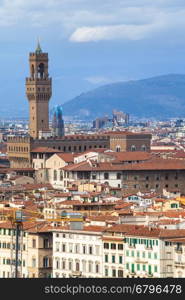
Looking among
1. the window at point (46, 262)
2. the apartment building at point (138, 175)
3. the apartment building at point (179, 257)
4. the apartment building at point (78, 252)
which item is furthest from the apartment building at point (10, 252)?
the apartment building at point (138, 175)

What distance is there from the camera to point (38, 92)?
121875 mm

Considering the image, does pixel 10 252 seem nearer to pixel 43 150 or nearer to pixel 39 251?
pixel 39 251

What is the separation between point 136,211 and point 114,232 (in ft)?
38.4

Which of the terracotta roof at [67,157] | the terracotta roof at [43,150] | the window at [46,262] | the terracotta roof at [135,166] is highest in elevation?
the terracotta roof at [43,150]

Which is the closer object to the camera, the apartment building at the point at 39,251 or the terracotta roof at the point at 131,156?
the apartment building at the point at 39,251

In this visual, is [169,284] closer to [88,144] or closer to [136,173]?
[136,173]

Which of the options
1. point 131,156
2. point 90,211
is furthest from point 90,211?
point 131,156

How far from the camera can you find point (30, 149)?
362 feet

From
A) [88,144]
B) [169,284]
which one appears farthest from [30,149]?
[169,284]

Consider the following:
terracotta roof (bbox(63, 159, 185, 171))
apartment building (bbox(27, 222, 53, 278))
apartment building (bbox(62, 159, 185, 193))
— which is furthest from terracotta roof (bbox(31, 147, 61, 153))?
apartment building (bbox(27, 222, 53, 278))

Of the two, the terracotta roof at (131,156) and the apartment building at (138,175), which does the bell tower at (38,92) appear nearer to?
the terracotta roof at (131,156)

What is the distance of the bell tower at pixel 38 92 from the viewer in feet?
394

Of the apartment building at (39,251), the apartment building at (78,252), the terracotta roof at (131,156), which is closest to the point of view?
the apartment building at (78,252)

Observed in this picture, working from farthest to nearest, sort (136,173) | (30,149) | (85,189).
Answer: (30,149), (136,173), (85,189)
